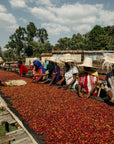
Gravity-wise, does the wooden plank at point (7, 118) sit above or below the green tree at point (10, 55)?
below

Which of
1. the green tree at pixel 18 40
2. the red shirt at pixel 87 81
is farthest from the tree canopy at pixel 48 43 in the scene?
the red shirt at pixel 87 81

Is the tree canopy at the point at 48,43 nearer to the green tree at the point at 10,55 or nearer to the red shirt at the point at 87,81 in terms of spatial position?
the green tree at the point at 10,55

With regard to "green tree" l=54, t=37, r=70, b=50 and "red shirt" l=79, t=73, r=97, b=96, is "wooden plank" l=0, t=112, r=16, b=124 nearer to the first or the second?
"red shirt" l=79, t=73, r=97, b=96

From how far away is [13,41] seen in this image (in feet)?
155

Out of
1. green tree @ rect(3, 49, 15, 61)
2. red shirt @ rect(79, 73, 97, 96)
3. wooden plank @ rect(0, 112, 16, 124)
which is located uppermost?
green tree @ rect(3, 49, 15, 61)

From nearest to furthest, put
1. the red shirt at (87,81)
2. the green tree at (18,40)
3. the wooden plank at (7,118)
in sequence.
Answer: the wooden plank at (7,118), the red shirt at (87,81), the green tree at (18,40)

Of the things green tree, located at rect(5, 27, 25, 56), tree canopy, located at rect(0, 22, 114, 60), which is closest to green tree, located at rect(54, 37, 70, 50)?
tree canopy, located at rect(0, 22, 114, 60)

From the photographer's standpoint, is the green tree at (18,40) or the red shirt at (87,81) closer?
the red shirt at (87,81)

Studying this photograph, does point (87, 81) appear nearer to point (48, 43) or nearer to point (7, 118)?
point (7, 118)

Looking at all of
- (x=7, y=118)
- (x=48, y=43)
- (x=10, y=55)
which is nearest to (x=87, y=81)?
(x=7, y=118)

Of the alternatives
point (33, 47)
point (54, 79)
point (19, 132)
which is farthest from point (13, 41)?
point (19, 132)

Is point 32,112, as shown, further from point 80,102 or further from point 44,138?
point 80,102

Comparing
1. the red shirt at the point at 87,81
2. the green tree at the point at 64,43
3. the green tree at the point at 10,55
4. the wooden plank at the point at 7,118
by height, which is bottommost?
the wooden plank at the point at 7,118

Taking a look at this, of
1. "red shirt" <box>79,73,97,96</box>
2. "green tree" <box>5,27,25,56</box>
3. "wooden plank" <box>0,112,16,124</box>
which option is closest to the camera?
"wooden plank" <box>0,112,16,124</box>
